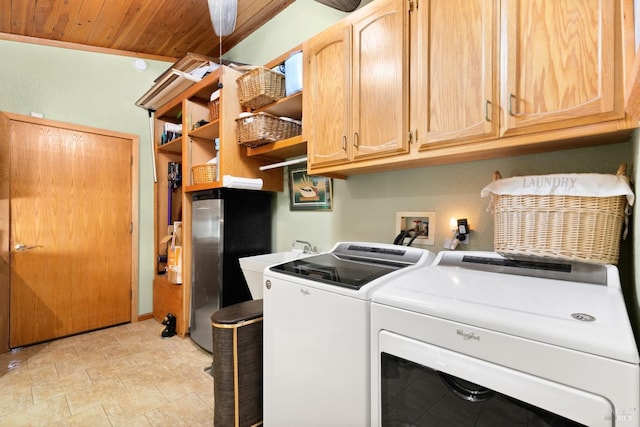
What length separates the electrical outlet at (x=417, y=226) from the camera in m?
1.70

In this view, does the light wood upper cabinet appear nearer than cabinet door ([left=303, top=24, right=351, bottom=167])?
Yes

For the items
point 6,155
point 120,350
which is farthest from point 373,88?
point 6,155

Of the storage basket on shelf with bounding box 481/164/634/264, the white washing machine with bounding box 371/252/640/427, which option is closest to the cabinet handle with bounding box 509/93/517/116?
the storage basket on shelf with bounding box 481/164/634/264

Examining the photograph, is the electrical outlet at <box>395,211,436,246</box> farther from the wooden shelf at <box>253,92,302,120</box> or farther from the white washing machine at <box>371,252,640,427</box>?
the wooden shelf at <box>253,92,302,120</box>

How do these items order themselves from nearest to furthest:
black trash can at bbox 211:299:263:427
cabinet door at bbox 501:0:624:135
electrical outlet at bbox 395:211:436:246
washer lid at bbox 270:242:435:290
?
cabinet door at bbox 501:0:624:135 → washer lid at bbox 270:242:435:290 → black trash can at bbox 211:299:263:427 → electrical outlet at bbox 395:211:436:246

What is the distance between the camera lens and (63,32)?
271 centimetres

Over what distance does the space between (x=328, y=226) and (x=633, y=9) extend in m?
1.81

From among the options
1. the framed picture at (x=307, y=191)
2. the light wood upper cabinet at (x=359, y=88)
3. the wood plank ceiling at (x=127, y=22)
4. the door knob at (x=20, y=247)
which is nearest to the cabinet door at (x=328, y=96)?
the light wood upper cabinet at (x=359, y=88)

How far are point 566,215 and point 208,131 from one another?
261 cm

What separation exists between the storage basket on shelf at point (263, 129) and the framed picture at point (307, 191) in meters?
0.36

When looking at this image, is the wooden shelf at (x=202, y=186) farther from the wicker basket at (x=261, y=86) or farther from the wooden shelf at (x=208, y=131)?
the wicker basket at (x=261, y=86)

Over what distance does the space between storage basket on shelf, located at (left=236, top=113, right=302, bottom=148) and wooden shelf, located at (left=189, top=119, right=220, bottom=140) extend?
0.36 meters

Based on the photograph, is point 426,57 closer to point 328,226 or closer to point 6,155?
point 328,226

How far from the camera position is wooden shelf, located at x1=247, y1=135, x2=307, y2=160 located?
2053mm
